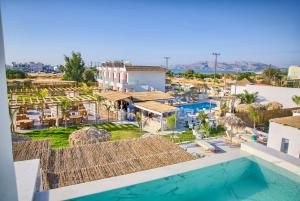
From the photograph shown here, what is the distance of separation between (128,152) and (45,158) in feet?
10.9

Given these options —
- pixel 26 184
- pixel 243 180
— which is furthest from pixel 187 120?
pixel 26 184

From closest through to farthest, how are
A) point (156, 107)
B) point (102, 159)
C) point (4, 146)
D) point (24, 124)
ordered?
point (4, 146) < point (102, 159) < point (24, 124) < point (156, 107)

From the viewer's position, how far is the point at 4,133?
6.91ft

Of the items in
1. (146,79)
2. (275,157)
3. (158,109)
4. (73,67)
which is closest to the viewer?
(275,157)

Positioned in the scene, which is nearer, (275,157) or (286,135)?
(275,157)

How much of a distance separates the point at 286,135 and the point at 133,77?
2326 cm

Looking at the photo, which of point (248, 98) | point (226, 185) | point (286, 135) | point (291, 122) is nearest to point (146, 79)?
point (248, 98)

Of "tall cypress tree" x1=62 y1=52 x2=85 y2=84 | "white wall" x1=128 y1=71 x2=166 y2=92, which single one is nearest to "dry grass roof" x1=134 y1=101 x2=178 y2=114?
"white wall" x1=128 y1=71 x2=166 y2=92

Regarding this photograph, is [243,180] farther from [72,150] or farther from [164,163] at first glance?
[72,150]

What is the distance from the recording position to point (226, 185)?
24.3 ft

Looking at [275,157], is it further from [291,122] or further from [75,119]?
[75,119]

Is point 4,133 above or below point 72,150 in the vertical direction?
above

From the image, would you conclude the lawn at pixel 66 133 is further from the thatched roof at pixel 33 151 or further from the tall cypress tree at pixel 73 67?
the tall cypress tree at pixel 73 67

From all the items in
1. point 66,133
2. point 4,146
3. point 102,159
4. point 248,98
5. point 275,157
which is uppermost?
point 4,146
